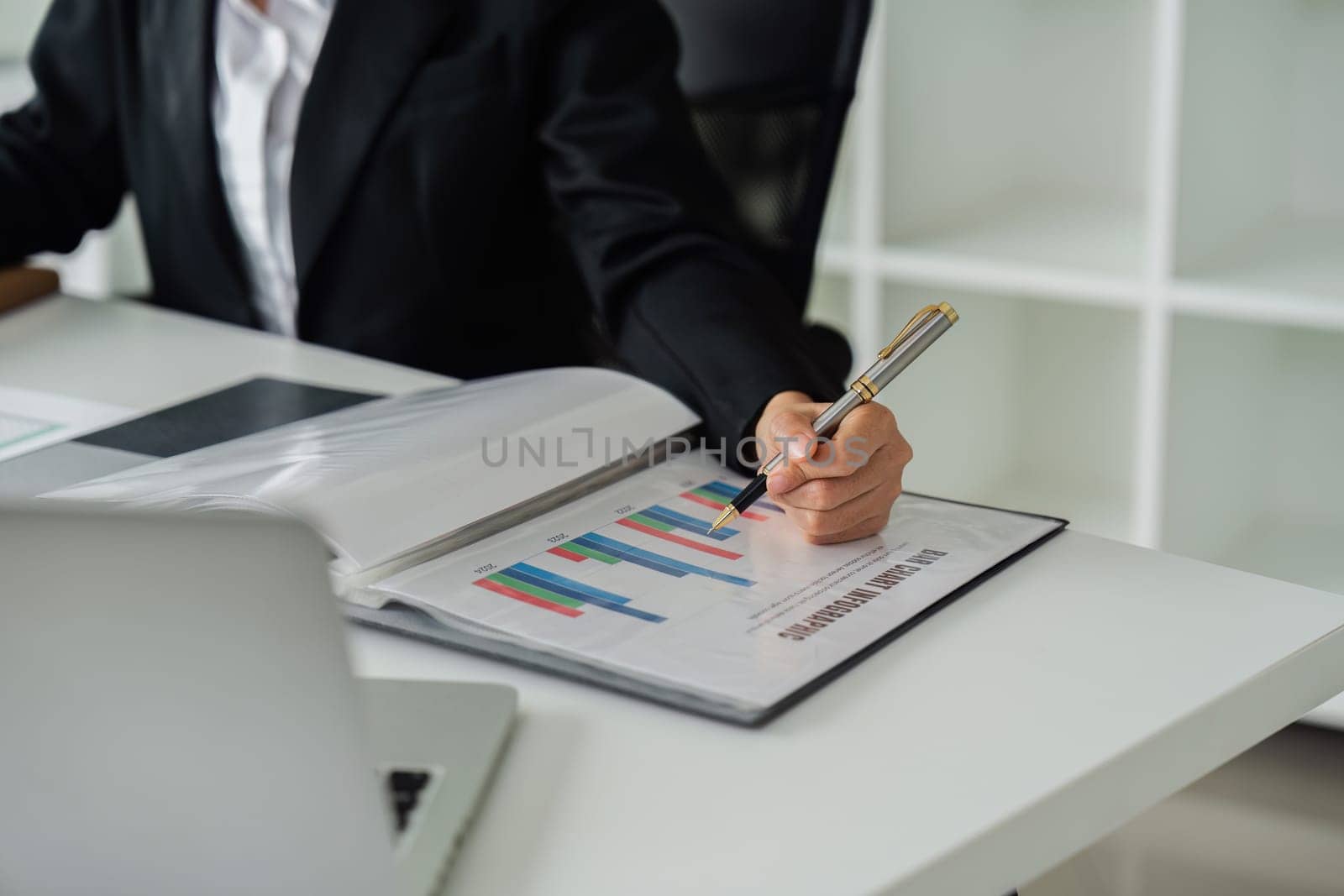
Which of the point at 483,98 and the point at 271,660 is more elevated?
the point at 483,98

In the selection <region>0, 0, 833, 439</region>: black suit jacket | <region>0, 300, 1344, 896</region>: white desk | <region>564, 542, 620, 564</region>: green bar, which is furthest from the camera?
<region>0, 0, 833, 439</region>: black suit jacket

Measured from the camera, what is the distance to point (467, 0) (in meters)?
1.30

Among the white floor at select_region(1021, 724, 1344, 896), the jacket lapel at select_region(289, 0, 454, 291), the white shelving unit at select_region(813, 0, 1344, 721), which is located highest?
the jacket lapel at select_region(289, 0, 454, 291)

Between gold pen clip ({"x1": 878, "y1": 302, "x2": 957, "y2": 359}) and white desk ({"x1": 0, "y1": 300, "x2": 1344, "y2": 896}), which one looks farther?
gold pen clip ({"x1": 878, "y1": 302, "x2": 957, "y2": 359})

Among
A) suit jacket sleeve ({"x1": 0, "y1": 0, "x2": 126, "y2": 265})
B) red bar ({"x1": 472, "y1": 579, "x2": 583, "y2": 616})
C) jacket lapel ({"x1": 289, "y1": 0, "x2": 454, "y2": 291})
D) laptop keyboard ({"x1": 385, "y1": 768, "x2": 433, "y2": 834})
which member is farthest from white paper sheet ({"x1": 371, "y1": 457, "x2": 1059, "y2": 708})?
suit jacket sleeve ({"x1": 0, "y1": 0, "x2": 126, "y2": 265})

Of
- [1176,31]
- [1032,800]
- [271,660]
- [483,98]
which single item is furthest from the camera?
[1176,31]

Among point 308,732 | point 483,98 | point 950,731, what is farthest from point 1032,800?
point 483,98

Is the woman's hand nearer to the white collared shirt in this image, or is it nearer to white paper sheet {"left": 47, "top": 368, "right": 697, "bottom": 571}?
white paper sheet {"left": 47, "top": 368, "right": 697, "bottom": 571}

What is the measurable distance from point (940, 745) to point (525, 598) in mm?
224

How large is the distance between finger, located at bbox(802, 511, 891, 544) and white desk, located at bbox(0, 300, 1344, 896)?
8 cm

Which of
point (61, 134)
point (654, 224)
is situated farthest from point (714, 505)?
point (61, 134)

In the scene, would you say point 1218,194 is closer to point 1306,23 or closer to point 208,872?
point 1306,23

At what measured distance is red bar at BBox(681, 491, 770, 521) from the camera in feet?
2.64

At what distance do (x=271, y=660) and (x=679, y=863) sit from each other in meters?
0.17
